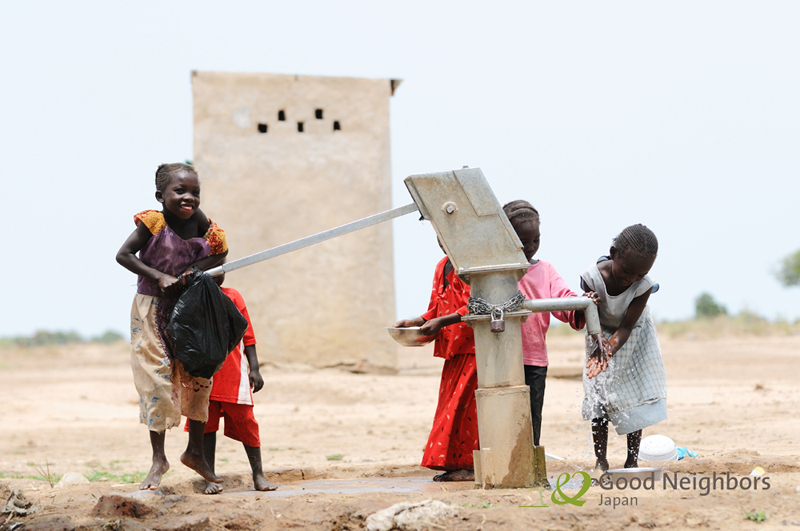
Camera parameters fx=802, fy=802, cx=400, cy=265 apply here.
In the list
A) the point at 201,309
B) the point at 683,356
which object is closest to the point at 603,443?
the point at 201,309

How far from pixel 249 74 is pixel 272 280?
2998mm

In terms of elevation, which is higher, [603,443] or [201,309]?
[201,309]

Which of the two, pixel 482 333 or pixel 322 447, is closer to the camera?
pixel 482 333

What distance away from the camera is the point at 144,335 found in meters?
3.65

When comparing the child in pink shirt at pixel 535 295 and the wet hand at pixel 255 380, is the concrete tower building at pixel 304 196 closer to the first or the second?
the wet hand at pixel 255 380

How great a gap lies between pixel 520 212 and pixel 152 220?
1751mm

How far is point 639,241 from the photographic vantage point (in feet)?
11.7

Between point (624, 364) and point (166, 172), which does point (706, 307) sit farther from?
point (166, 172)

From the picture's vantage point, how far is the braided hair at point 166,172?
3.75 metres

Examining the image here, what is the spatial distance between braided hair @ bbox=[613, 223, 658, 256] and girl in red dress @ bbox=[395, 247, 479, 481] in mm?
848

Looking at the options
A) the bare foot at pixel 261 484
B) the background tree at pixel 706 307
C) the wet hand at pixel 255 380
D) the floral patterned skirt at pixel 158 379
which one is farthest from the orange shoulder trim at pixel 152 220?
the background tree at pixel 706 307

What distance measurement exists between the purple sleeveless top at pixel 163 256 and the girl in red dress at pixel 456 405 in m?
1.10

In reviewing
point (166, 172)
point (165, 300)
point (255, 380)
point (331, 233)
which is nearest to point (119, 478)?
point (255, 380)

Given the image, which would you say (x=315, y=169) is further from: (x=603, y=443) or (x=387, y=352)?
(x=603, y=443)
